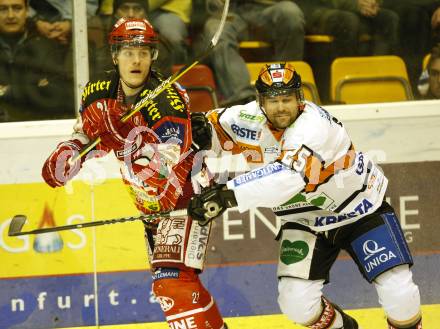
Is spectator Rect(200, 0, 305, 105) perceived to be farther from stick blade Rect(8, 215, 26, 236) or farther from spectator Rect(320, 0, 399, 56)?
stick blade Rect(8, 215, 26, 236)

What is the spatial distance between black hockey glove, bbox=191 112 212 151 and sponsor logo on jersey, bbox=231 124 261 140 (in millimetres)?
112

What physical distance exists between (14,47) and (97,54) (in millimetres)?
440

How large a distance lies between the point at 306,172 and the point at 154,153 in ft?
2.29

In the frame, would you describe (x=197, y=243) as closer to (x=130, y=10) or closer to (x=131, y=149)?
(x=131, y=149)

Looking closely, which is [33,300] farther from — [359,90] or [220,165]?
[359,90]

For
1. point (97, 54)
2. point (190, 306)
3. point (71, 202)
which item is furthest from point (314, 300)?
point (97, 54)

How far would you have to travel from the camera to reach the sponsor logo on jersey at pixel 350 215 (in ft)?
14.4

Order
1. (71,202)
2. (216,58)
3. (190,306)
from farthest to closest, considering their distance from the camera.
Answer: (216,58), (71,202), (190,306)

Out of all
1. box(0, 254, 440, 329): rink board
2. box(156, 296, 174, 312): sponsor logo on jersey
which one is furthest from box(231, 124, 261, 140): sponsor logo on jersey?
box(0, 254, 440, 329): rink board

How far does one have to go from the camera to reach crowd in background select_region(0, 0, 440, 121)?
17.0 feet

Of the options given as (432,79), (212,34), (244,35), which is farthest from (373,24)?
(212,34)

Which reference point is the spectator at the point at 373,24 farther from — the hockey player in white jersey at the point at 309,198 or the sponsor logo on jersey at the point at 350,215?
the sponsor logo on jersey at the point at 350,215

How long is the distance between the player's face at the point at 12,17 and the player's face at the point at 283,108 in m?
1.70

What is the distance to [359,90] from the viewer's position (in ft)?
18.3
